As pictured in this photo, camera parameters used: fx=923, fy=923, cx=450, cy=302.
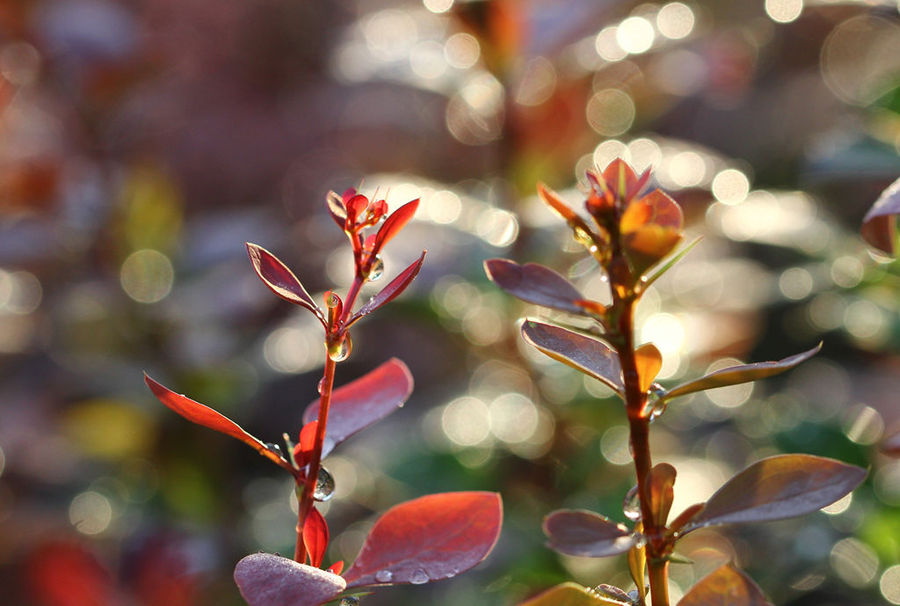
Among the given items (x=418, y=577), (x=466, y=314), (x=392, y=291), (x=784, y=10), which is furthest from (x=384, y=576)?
(x=784, y=10)

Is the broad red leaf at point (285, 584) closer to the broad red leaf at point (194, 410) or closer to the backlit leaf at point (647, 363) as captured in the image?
the broad red leaf at point (194, 410)

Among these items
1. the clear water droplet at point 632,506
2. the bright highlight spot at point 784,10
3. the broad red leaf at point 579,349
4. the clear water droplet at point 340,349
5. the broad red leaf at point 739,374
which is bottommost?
the clear water droplet at point 632,506

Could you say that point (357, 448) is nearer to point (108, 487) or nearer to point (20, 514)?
point (108, 487)

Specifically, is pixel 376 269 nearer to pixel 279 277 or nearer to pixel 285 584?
pixel 279 277

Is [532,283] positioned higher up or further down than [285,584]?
higher up

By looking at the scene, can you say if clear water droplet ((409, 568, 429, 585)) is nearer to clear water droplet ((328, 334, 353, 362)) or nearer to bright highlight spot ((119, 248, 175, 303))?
clear water droplet ((328, 334, 353, 362))

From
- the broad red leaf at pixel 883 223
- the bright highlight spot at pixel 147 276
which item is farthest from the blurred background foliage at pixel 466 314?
the broad red leaf at pixel 883 223
